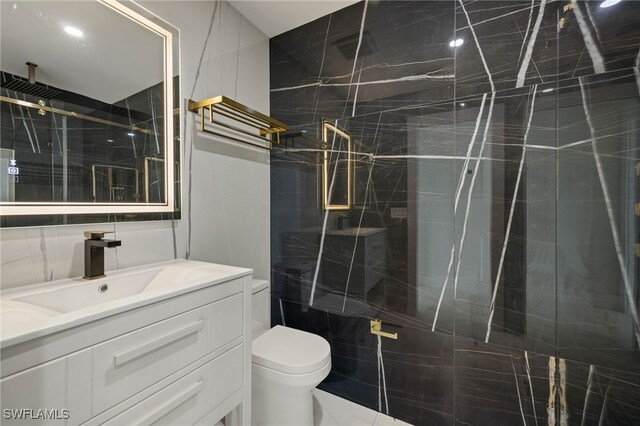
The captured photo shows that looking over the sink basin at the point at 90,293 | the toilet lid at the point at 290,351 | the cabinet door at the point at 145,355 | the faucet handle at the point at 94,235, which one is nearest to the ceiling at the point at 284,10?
the faucet handle at the point at 94,235

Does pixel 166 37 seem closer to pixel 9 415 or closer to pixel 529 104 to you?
pixel 9 415

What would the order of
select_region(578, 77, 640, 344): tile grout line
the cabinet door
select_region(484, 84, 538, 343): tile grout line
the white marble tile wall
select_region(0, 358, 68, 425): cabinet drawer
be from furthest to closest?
select_region(484, 84, 538, 343): tile grout line → select_region(578, 77, 640, 344): tile grout line → the white marble tile wall → the cabinet door → select_region(0, 358, 68, 425): cabinet drawer

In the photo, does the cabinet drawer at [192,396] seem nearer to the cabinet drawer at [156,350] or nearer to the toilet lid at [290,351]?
the cabinet drawer at [156,350]

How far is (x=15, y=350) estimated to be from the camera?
0.58m

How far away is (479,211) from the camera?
146 cm

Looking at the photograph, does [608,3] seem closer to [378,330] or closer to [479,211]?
[479,211]

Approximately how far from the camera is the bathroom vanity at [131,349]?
61 centimetres

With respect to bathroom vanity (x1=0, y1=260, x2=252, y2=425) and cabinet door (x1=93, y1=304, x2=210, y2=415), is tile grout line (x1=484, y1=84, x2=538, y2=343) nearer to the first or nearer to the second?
bathroom vanity (x1=0, y1=260, x2=252, y2=425)

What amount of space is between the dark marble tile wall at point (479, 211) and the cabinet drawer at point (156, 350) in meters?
0.96

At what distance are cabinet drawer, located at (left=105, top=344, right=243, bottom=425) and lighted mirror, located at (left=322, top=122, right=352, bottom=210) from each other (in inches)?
41.2

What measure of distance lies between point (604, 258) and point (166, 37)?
2338mm

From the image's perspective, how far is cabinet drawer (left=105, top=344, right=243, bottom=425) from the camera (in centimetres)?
81

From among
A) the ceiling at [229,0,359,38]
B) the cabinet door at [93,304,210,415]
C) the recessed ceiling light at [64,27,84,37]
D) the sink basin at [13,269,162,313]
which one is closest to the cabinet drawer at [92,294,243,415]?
the cabinet door at [93,304,210,415]

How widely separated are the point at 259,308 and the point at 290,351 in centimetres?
38
